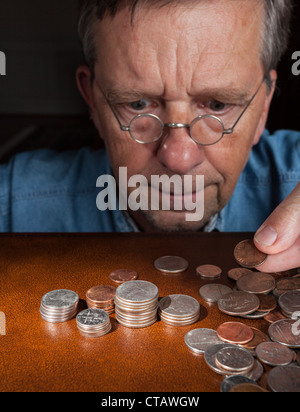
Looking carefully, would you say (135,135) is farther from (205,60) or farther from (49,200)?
(49,200)

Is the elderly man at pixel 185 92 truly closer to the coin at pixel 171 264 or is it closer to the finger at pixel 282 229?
the finger at pixel 282 229

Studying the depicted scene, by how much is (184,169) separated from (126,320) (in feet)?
2.00

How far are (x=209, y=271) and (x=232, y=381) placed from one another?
13.6 inches

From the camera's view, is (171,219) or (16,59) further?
(16,59)

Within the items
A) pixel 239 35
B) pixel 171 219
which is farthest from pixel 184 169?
pixel 239 35

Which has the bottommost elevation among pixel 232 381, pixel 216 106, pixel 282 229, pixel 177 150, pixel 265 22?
pixel 232 381

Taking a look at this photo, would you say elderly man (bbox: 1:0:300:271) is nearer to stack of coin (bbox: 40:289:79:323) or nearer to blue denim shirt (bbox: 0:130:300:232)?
blue denim shirt (bbox: 0:130:300:232)

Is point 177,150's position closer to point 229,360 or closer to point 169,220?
point 169,220

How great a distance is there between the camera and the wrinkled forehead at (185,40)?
3.87 feet

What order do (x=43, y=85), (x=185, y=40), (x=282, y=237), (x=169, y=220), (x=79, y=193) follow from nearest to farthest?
1. (x=282, y=237)
2. (x=185, y=40)
3. (x=169, y=220)
4. (x=79, y=193)
5. (x=43, y=85)

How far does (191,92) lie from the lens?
122 centimetres

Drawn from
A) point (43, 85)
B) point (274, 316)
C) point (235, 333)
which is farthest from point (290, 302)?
point (43, 85)

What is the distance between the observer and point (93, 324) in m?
0.77
